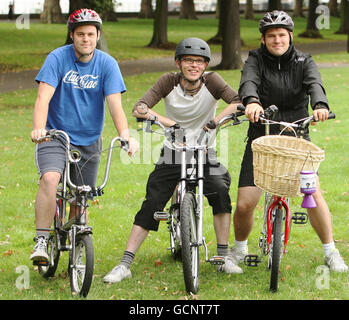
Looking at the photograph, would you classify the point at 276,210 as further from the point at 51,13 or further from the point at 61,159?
the point at 51,13

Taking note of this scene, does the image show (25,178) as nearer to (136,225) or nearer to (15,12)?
(136,225)

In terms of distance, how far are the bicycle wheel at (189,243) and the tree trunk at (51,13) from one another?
50446 millimetres

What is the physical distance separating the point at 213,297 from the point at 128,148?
1.31m

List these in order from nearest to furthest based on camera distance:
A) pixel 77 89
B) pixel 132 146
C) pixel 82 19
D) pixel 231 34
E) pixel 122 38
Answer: pixel 132 146
pixel 82 19
pixel 77 89
pixel 231 34
pixel 122 38

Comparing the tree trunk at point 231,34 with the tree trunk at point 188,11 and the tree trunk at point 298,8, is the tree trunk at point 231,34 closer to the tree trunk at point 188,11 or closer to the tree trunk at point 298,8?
the tree trunk at point 188,11

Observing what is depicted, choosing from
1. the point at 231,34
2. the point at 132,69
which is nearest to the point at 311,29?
the point at 231,34

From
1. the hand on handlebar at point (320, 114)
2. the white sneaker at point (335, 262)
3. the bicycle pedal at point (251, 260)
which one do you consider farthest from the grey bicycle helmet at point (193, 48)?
the white sneaker at point (335, 262)

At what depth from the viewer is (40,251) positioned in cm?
522

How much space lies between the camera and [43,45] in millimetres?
34281

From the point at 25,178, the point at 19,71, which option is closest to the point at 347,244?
the point at 25,178

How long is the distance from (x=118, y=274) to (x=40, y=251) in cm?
80

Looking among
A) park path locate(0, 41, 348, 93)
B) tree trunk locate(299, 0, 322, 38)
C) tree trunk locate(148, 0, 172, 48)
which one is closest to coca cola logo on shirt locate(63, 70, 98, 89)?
park path locate(0, 41, 348, 93)

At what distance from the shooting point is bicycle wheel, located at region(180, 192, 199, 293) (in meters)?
5.11

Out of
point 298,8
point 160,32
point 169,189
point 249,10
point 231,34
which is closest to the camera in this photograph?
point 169,189
